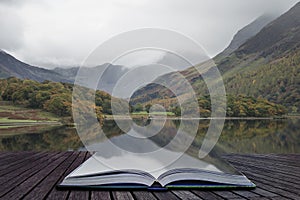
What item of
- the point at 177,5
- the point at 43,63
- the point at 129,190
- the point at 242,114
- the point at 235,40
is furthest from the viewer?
the point at 235,40

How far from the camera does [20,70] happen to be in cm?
6262

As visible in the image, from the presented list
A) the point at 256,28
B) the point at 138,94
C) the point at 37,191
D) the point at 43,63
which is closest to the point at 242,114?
the point at 138,94

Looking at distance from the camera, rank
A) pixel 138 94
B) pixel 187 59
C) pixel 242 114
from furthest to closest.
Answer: pixel 242 114 → pixel 138 94 → pixel 187 59

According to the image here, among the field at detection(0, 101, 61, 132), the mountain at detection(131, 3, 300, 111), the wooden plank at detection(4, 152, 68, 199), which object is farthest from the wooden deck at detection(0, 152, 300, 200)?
the field at detection(0, 101, 61, 132)

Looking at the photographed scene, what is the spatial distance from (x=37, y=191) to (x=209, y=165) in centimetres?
93

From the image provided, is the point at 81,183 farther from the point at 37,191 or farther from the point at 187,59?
the point at 187,59

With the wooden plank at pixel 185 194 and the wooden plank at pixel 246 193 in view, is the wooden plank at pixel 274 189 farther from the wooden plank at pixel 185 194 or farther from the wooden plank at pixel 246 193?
the wooden plank at pixel 185 194

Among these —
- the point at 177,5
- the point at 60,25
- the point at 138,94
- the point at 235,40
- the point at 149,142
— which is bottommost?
the point at 149,142

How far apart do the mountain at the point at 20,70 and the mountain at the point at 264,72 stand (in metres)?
33.8

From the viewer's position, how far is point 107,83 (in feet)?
6.59

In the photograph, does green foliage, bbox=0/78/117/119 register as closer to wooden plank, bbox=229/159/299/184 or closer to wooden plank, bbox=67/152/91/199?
wooden plank, bbox=229/159/299/184

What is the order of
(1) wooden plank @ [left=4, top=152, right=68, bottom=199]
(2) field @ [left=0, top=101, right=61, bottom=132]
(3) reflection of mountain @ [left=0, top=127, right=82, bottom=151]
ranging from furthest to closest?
(2) field @ [left=0, top=101, right=61, bottom=132]
(3) reflection of mountain @ [left=0, top=127, right=82, bottom=151]
(1) wooden plank @ [left=4, top=152, right=68, bottom=199]

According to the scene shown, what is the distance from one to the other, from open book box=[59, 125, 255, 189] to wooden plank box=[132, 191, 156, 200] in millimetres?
37

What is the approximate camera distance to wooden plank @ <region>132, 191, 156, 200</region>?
4.23 feet
